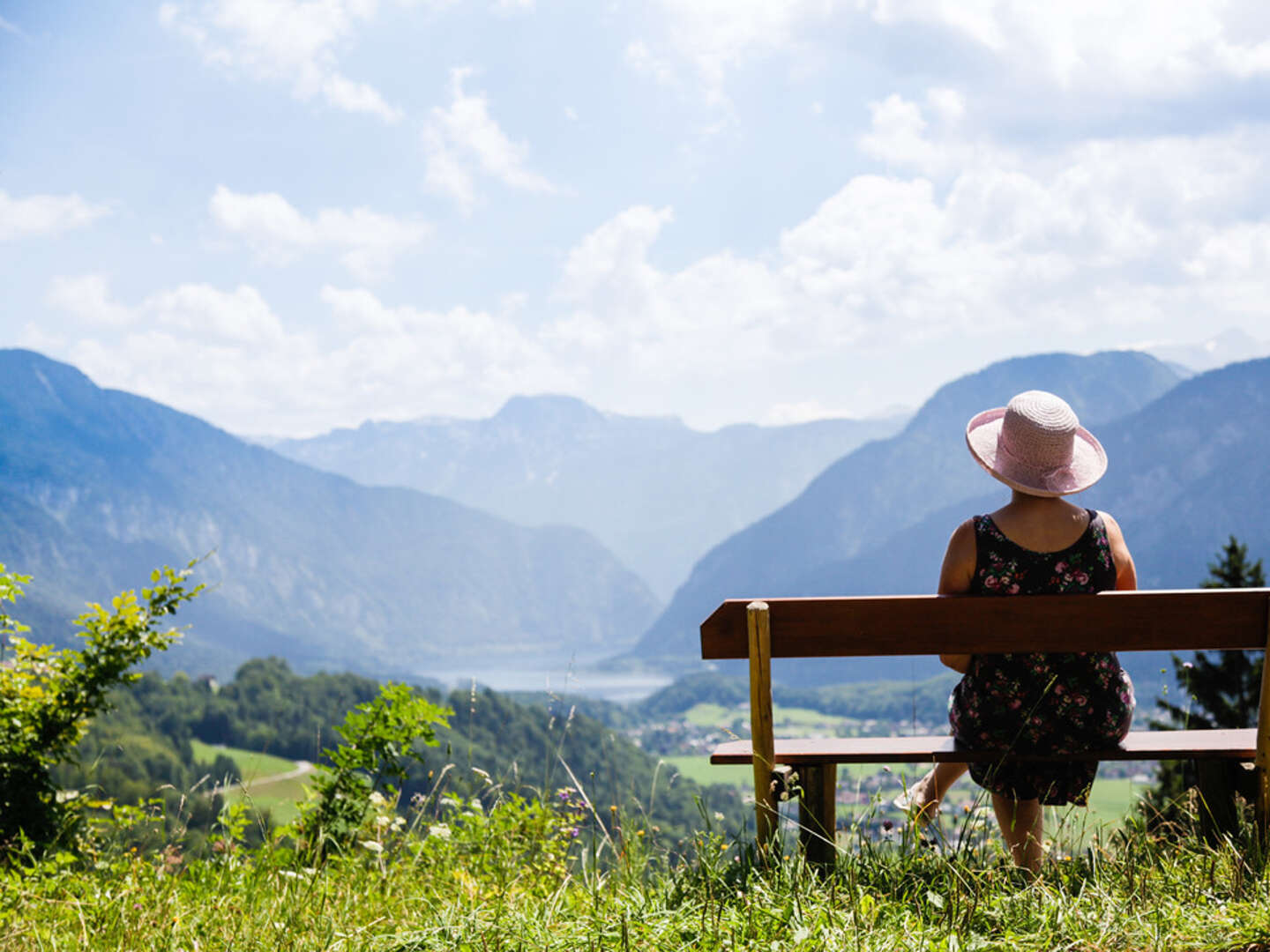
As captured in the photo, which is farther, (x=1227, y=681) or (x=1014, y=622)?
(x=1227, y=681)

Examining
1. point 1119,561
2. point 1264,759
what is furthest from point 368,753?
point 1264,759

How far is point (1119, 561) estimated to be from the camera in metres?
3.25

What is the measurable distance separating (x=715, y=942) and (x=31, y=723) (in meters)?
3.43

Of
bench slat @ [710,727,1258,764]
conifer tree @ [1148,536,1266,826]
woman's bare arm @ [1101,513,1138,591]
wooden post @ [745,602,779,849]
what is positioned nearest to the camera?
wooden post @ [745,602,779,849]

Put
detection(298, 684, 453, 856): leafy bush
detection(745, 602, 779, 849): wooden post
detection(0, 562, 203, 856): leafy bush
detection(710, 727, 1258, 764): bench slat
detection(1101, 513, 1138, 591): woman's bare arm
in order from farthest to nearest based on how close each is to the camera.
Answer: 1. detection(0, 562, 203, 856): leafy bush
2. detection(298, 684, 453, 856): leafy bush
3. detection(1101, 513, 1138, 591): woman's bare arm
4. detection(710, 727, 1258, 764): bench slat
5. detection(745, 602, 779, 849): wooden post

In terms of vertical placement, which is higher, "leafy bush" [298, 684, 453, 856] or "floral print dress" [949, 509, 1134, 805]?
"floral print dress" [949, 509, 1134, 805]

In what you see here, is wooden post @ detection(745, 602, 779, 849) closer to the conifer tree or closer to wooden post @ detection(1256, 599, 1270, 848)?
wooden post @ detection(1256, 599, 1270, 848)

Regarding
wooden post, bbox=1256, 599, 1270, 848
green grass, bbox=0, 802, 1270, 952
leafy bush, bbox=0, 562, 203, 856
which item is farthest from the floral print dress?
leafy bush, bbox=0, 562, 203, 856

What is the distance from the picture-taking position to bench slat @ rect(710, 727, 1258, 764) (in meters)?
3.09

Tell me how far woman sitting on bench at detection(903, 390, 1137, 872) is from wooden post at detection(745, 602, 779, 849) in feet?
1.52

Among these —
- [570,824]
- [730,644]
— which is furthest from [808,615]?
[570,824]

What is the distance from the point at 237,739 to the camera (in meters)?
69.4

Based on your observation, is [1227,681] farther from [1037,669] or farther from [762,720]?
[762,720]

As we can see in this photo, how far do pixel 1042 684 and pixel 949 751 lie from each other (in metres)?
0.33
